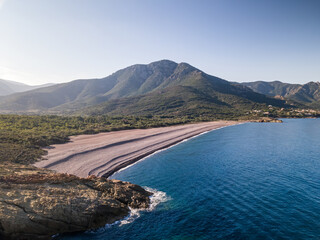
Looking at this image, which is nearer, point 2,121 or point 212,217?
point 212,217

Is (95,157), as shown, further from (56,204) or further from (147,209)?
(147,209)

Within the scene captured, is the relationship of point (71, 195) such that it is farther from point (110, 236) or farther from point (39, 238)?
point (110, 236)

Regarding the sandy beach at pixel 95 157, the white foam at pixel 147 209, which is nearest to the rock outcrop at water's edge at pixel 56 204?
the white foam at pixel 147 209

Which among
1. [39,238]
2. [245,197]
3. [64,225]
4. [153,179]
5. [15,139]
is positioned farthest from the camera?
[15,139]

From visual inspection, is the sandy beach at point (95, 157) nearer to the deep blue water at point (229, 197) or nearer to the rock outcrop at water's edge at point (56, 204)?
the deep blue water at point (229, 197)

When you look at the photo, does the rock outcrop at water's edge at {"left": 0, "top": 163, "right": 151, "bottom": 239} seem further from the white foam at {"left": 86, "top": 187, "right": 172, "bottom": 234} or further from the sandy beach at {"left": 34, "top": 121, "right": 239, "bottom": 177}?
the sandy beach at {"left": 34, "top": 121, "right": 239, "bottom": 177}

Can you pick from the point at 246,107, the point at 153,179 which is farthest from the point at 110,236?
the point at 246,107
